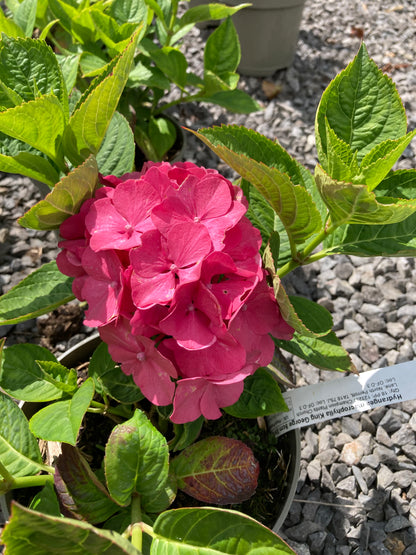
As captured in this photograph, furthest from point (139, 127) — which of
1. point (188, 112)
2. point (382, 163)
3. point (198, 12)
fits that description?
point (382, 163)

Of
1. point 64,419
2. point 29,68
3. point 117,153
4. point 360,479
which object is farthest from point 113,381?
point 360,479

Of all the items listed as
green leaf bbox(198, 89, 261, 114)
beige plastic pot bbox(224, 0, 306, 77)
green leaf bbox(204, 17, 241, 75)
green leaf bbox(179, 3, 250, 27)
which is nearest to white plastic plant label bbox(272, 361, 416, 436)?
green leaf bbox(198, 89, 261, 114)

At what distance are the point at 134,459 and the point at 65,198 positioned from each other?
0.40 m

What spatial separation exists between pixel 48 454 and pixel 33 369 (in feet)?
0.75

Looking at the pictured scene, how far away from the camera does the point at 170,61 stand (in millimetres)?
1643

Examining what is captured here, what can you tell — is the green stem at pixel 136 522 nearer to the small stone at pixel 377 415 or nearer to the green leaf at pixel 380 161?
the green leaf at pixel 380 161

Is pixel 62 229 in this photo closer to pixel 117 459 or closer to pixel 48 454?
pixel 117 459

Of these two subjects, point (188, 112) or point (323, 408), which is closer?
point (323, 408)

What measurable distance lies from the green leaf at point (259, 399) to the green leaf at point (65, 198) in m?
0.43

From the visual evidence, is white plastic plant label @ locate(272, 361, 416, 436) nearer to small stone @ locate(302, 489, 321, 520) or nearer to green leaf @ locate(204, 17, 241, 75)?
small stone @ locate(302, 489, 321, 520)

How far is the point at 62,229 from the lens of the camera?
81cm

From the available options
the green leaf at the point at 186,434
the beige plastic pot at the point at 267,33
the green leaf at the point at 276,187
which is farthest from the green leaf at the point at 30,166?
the beige plastic pot at the point at 267,33

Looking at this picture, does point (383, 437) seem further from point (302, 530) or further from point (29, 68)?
point (29, 68)

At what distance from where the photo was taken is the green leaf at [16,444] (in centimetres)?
87
